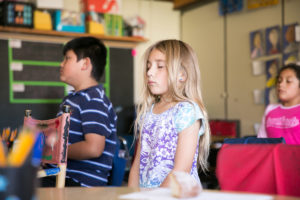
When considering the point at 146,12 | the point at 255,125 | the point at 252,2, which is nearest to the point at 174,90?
the point at 255,125

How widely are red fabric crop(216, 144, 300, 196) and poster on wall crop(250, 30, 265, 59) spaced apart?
3.26 meters

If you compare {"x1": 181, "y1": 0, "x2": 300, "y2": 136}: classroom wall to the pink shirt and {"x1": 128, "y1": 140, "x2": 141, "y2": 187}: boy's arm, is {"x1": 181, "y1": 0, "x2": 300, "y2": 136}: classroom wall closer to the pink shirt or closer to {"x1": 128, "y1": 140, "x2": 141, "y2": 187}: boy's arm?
the pink shirt

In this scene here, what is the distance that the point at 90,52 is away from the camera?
2.32 meters

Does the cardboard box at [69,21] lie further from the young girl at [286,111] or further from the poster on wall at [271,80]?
the young girl at [286,111]

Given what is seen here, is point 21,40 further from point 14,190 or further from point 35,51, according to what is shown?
point 14,190

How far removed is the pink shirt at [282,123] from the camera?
2.71 metres

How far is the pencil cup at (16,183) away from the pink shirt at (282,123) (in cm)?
245

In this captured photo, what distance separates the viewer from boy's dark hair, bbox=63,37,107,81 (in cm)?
231

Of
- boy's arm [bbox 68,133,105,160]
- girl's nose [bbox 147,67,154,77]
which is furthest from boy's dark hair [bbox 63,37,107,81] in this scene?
girl's nose [bbox 147,67,154,77]

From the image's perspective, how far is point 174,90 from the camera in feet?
5.29

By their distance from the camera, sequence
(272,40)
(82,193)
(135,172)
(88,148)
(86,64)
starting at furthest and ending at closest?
(272,40) < (86,64) < (88,148) < (135,172) < (82,193)

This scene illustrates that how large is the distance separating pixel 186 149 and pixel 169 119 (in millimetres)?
178

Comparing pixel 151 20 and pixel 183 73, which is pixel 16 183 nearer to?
pixel 183 73

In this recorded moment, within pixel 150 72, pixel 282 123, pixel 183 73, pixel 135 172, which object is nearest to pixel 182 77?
pixel 183 73
